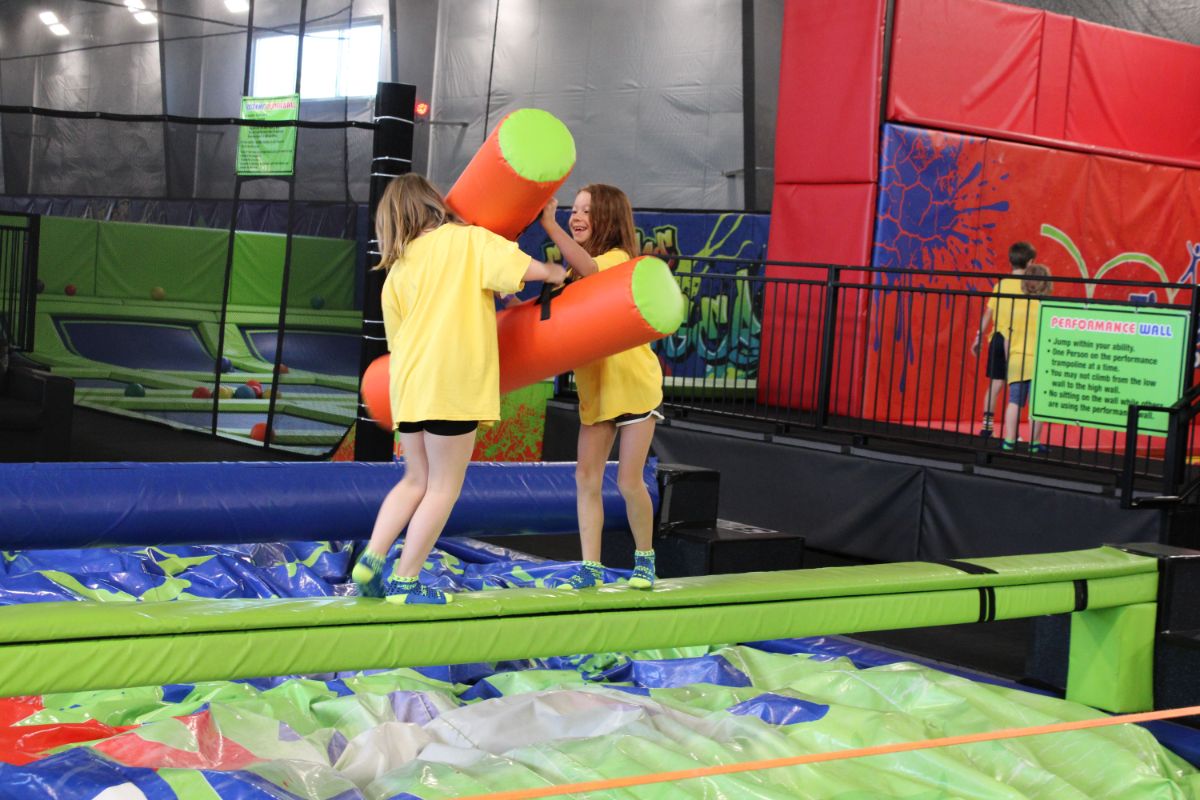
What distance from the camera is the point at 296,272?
23.6ft

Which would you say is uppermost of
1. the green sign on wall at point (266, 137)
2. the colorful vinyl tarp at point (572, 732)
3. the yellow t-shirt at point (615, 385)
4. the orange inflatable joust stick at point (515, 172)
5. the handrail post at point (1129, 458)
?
the green sign on wall at point (266, 137)

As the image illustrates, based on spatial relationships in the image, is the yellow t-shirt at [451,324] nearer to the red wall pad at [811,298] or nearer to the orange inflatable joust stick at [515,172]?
the orange inflatable joust stick at [515,172]

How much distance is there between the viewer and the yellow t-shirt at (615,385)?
3830mm

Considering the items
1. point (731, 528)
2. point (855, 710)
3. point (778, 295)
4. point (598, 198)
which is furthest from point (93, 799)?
point (778, 295)

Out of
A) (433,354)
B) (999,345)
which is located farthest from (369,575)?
(999,345)

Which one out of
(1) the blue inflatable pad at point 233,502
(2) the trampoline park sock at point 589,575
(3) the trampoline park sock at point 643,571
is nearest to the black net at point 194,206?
(1) the blue inflatable pad at point 233,502

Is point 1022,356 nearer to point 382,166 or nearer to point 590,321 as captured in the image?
point 382,166

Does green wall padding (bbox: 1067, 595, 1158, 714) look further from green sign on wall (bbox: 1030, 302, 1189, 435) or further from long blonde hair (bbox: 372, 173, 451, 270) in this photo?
green sign on wall (bbox: 1030, 302, 1189, 435)

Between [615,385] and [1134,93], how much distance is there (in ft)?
24.5

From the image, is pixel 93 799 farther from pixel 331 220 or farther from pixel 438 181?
pixel 438 181

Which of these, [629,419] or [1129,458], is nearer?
[629,419]

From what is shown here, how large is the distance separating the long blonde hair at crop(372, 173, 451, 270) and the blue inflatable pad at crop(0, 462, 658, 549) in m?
1.38

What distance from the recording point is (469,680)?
153 inches

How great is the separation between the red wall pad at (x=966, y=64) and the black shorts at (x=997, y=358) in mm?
1752
